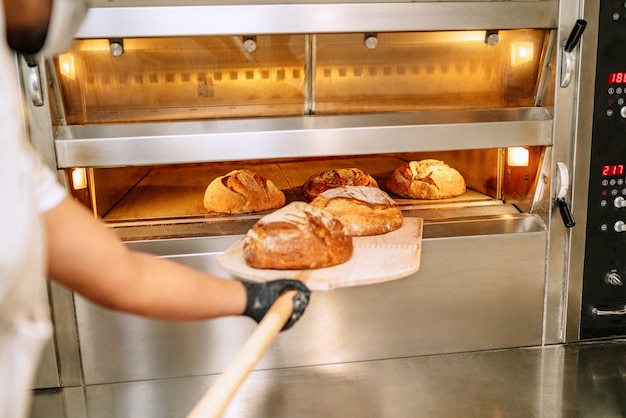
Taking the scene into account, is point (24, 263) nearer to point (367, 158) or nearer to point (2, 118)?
point (2, 118)

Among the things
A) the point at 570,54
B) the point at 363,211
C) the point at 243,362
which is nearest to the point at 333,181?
the point at 363,211

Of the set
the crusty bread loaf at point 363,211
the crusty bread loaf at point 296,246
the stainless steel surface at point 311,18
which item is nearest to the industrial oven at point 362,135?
the stainless steel surface at point 311,18

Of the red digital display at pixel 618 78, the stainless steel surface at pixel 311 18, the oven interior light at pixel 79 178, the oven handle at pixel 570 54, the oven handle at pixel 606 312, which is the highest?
the stainless steel surface at pixel 311 18

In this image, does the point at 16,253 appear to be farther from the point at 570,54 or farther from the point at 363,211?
the point at 570,54

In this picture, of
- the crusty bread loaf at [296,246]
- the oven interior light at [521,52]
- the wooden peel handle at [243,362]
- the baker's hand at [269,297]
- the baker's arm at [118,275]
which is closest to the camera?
the baker's arm at [118,275]

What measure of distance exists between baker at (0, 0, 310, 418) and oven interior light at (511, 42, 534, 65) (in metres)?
1.18

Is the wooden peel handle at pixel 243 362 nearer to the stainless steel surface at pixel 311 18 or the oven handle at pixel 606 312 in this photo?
the stainless steel surface at pixel 311 18

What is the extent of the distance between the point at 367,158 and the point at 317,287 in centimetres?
127

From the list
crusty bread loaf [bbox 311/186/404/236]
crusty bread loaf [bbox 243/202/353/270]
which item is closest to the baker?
crusty bread loaf [bbox 243/202/353/270]

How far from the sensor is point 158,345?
1703 millimetres

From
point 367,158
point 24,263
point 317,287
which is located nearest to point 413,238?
point 317,287

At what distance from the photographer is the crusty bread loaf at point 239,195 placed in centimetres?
191

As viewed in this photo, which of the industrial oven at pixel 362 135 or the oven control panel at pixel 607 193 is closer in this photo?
the industrial oven at pixel 362 135

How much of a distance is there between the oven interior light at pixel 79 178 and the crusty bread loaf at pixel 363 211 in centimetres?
63
